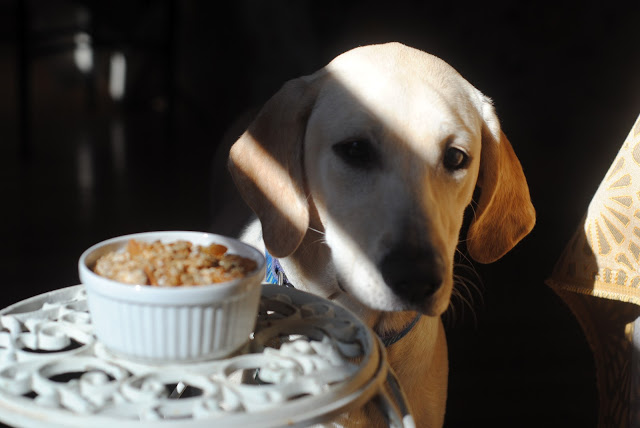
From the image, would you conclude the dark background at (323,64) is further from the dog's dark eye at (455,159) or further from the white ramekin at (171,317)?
the white ramekin at (171,317)

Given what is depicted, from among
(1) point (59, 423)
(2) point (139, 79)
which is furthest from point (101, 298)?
(2) point (139, 79)

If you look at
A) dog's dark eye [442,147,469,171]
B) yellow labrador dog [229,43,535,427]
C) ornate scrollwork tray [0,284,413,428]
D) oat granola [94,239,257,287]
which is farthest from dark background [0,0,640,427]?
oat granola [94,239,257,287]

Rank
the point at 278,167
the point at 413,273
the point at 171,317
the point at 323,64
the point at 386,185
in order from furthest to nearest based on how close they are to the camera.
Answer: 1. the point at 323,64
2. the point at 278,167
3. the point at 386,185
4. the point at 413,273
5. the point at 171,317

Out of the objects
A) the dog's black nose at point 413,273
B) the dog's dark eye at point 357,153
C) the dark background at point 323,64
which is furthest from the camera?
the dark background at point 323,64

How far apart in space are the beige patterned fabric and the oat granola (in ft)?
2.34

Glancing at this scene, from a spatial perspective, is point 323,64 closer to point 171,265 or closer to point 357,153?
point 357,153

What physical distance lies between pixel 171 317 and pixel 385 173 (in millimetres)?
490

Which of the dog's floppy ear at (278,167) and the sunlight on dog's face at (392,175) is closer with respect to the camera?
the sunlight on dog's face at (392,175)

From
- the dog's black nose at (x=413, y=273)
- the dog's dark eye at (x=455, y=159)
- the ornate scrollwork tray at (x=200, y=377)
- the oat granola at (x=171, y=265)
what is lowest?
the ornate scrollwork tray at (x=200, y=377)

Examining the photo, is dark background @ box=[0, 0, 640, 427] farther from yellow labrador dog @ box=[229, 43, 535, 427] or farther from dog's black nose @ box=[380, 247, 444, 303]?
dog's black nose @ box=[380, 247, 444, 303]

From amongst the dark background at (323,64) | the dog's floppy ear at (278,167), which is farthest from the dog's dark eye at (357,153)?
the dark background at (323,64)

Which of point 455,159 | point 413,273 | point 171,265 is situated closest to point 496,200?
point 455,159

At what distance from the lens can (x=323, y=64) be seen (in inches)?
171

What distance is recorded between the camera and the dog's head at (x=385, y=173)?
94 cm
